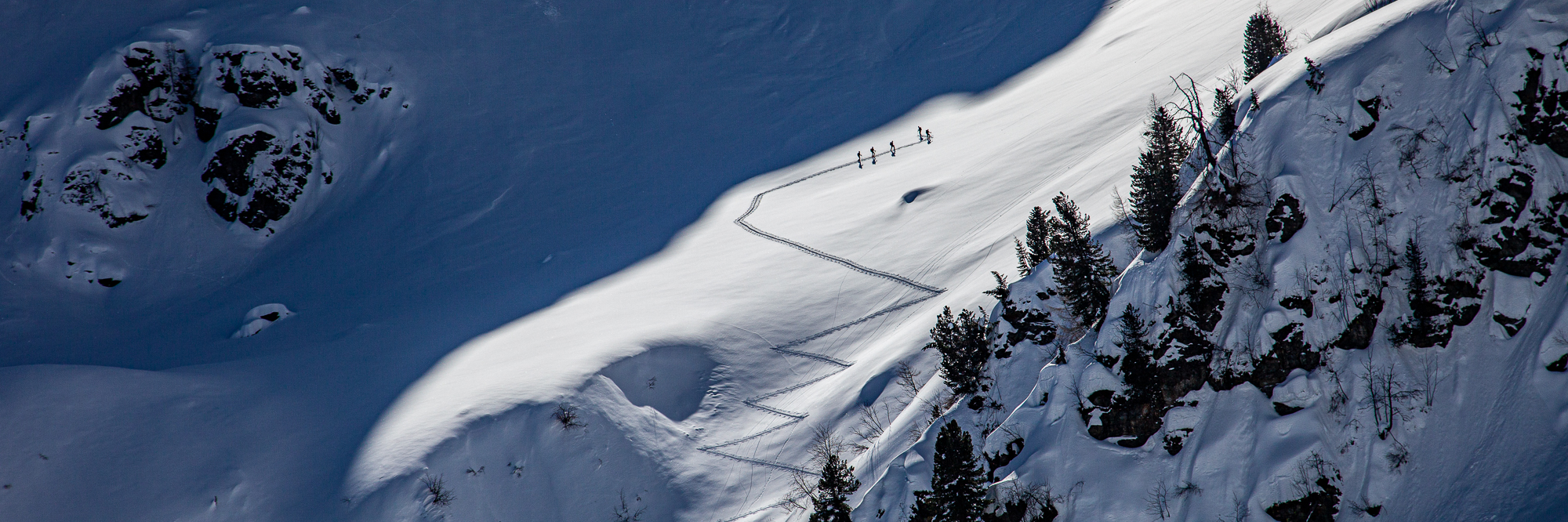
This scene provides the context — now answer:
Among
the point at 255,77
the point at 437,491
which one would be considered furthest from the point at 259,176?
the point at 437,491

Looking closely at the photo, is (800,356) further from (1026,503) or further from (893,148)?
(893,148)

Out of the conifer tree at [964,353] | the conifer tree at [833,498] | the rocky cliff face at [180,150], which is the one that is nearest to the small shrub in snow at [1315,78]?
the conifer tree at [964,353]

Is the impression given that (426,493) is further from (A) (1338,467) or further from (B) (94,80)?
(B) (94,80)

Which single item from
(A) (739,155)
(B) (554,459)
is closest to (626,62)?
(A) (739,155)

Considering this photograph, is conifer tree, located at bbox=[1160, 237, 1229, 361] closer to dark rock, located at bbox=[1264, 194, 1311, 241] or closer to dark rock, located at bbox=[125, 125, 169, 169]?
dark rock, located at bbox=[1264, 194, 1311, 241]

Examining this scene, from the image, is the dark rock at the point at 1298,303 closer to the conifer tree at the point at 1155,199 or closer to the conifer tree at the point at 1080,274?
the conifer tree at the point at 1155,199

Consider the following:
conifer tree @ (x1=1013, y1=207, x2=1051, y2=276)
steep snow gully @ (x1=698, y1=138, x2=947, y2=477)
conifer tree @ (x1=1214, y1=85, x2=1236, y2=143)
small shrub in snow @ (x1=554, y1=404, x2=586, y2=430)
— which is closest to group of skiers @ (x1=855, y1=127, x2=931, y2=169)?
steep snow gully @ (x1=698, y1=138, x2=947, y2=477)

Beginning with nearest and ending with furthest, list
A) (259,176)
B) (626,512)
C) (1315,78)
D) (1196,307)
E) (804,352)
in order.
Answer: (1196,307) → (1315,78) → (626,512) → (804,352) → (259,176)
